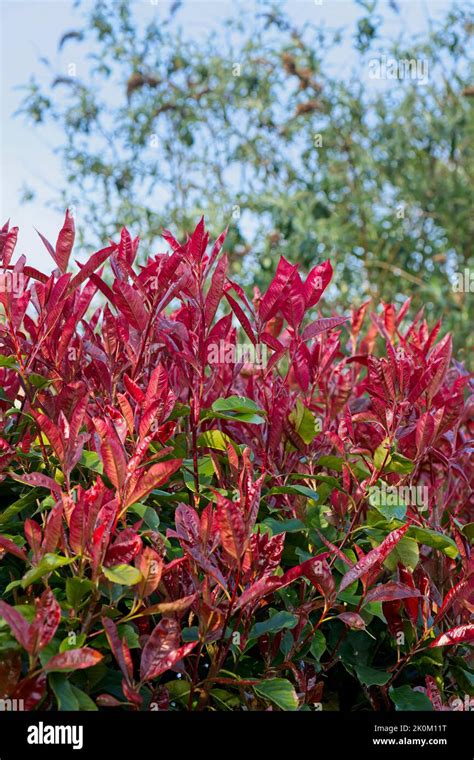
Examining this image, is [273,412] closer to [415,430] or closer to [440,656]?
[415,430]

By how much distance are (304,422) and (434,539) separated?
0.33 meters

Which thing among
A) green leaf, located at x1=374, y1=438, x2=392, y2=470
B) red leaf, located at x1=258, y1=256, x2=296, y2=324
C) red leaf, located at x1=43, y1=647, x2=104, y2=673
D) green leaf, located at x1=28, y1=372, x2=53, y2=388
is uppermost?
red leaf, located at x1=258, y1=256, x2=296, y2=324

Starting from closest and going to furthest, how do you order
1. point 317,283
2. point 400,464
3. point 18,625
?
point 18,625
point 400,464
point 317,283

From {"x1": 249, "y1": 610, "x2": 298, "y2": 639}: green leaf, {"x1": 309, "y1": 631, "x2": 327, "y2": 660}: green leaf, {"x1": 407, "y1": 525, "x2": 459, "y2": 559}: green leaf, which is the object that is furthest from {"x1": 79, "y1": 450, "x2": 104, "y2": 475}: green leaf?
{"x1": 407, "y1": 525, "x2": 459, "y2": 559}: green leaf

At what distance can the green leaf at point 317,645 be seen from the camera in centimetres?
146

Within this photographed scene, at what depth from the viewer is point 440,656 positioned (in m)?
1.56

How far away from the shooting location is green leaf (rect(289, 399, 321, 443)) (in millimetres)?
1656

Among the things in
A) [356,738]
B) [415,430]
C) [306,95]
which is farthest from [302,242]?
[356,738]

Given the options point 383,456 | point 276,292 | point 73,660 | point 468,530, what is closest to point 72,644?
point 73,660

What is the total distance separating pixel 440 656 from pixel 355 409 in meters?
0.68

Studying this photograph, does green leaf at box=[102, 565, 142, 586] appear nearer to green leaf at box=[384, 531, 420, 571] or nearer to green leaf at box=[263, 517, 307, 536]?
green leaf at box=[263, 517, 307, 536]

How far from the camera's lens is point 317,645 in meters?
1.47

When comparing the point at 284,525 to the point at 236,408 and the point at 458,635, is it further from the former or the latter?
the point at 458,635

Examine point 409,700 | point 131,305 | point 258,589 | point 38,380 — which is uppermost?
point 131,305
